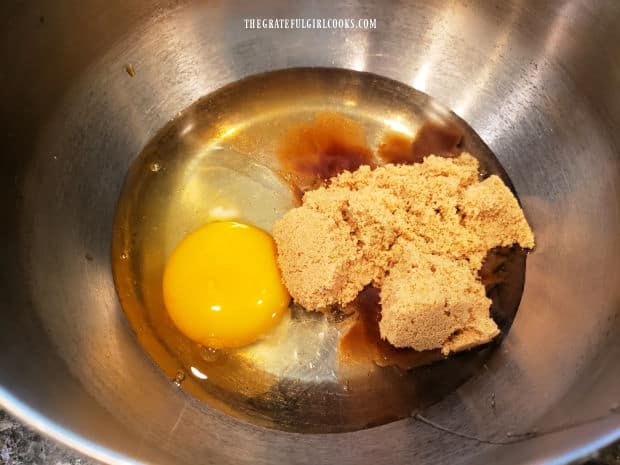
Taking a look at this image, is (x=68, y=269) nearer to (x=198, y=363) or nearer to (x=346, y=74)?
(x=198, y=363)

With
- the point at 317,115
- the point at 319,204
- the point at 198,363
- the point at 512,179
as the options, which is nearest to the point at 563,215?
the point at 512,179

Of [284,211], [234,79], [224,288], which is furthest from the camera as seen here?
[234,79]

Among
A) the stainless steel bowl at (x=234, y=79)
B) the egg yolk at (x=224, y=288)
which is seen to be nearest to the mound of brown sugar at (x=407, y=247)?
the egg yolk at (x=224, y=288)

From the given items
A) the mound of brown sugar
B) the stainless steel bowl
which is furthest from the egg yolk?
the stainless steel bowl

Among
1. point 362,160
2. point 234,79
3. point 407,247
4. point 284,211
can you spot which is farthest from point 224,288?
point 234,79

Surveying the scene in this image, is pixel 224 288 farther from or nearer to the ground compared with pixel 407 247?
nearer to the ground

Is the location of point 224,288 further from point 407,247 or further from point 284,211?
point 407,247
